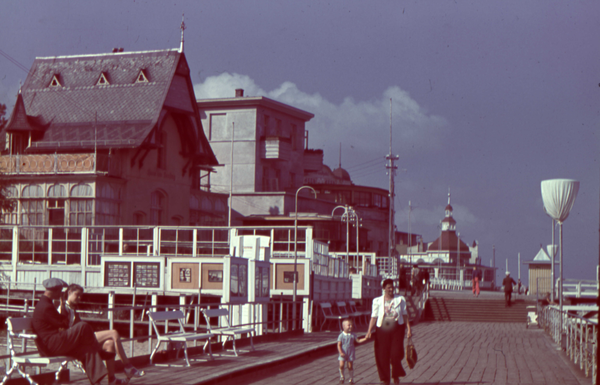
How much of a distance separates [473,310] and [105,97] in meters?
22.3

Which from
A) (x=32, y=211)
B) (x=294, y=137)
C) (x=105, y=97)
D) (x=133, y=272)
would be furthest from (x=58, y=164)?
(x=294, y=137)

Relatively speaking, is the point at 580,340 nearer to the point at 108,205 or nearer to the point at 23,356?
the point at 23,356

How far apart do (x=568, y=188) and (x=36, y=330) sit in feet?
42.2

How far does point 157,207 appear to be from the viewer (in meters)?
47.7

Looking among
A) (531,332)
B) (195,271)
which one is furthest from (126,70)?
(531,332)

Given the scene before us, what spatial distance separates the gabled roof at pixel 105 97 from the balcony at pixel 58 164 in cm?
174

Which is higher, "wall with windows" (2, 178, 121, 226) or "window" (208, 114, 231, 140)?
"window" (208, 114, 231, 140)

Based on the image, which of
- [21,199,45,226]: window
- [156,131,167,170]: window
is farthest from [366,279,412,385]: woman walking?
[156,131,167,170]: window

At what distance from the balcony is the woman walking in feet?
105

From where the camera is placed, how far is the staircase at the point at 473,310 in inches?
1617

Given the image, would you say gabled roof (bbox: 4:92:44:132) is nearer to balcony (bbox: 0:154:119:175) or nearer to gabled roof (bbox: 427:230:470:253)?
balcony (bbox: 0:154:119:175)

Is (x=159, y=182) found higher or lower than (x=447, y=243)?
higher

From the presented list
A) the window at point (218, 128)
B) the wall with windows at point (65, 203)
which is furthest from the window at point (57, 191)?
the window at point (218, 128)

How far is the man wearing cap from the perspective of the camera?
34.6 ft
